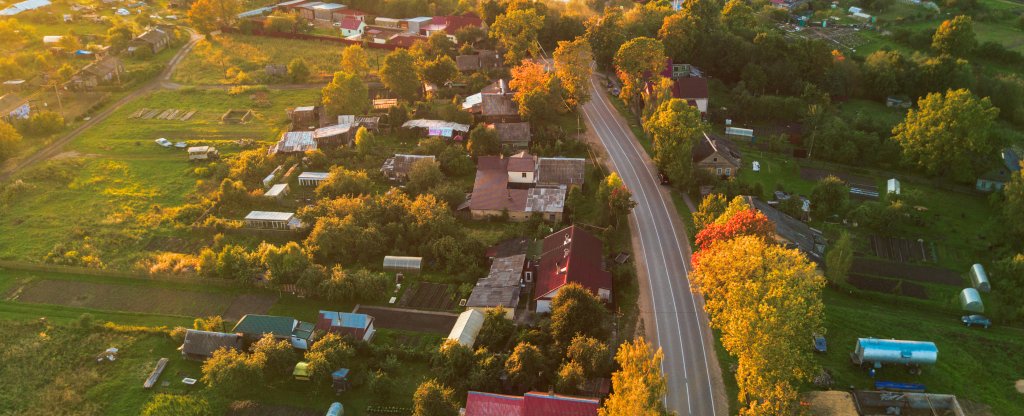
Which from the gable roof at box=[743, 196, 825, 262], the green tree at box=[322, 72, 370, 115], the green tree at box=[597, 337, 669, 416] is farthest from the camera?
the green tree at box=[322, 72, 370, 115]

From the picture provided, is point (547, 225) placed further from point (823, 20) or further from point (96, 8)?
point (96, 8)

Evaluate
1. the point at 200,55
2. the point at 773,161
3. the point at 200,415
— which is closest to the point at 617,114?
the point at 773,161

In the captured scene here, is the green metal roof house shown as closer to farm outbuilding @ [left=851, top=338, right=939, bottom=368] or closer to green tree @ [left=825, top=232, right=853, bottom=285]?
farm outbuilding @ [left=851, top=338, right=939, bottom=368]

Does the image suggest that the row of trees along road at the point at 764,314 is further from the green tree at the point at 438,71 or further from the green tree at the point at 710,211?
the green tree at the point at 438,71

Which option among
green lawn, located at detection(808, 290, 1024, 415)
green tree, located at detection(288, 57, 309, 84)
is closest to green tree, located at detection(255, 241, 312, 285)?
green lawn, located at detection(808, 290, 1024, 415)

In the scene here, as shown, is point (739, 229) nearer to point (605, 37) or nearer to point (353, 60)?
point (605, 37)

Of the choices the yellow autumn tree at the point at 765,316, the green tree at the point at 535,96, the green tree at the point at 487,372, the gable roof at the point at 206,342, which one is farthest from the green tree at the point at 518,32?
the gable roof at the point at 206,342

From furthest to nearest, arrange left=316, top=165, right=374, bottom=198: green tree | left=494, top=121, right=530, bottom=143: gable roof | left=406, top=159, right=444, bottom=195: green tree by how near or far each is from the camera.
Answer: left=494, top=121, right=530, bottom=143: gable roof, left=406, top=159, right=444, bottom=195: green tree, left=316, top=165, right=374, bottom=198: green tree
